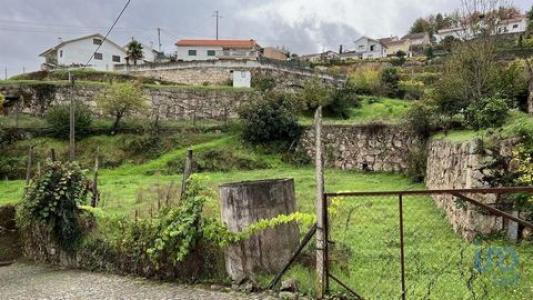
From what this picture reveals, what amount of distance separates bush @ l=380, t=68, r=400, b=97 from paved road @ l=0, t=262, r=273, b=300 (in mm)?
34458

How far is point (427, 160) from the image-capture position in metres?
15.8

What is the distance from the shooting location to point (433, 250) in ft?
25.8

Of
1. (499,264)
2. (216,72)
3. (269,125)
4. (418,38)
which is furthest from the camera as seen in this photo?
(418,38)

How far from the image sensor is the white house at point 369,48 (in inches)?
3009

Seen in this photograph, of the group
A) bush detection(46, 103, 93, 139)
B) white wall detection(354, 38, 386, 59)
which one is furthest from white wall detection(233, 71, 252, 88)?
white wall detection(354, 38, 386, 59)

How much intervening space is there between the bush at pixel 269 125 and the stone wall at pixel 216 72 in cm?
1557

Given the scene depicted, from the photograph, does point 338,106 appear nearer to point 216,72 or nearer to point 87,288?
point 216,72

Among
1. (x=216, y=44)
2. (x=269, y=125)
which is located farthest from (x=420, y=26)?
(x=269, y=125)

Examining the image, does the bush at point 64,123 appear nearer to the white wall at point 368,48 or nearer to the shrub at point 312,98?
the shrub at point 312,98

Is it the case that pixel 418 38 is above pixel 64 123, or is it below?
above

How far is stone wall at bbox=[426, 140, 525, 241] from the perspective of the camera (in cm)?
827

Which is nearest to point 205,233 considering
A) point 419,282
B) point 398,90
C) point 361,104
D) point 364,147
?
Answer: point 419,282

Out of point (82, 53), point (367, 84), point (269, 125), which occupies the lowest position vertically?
point (269, 125)

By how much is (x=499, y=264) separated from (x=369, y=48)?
76260 mm
